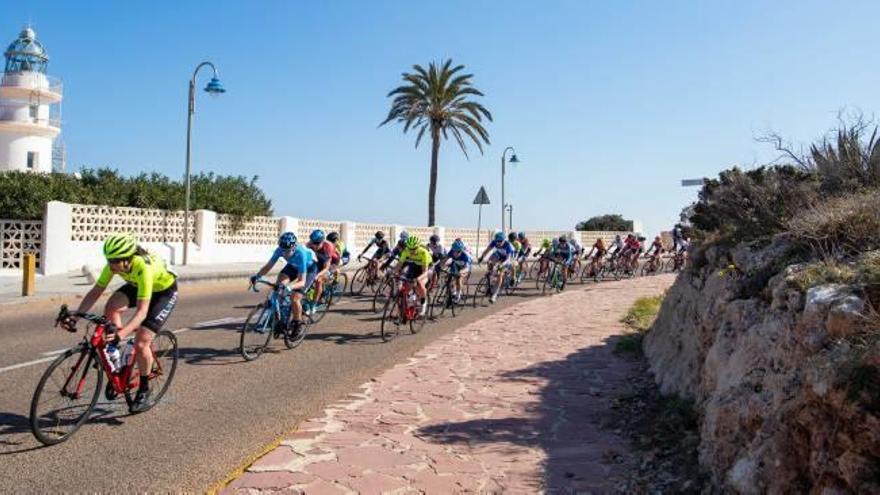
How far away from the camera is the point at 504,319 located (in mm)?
14188

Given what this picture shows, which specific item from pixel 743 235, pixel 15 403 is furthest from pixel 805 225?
pixel 15 403

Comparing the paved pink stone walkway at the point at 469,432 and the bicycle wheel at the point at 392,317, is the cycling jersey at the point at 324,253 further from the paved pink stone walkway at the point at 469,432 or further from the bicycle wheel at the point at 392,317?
the paved pink stone walkway at the point at 469,432

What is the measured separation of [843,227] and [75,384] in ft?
20.4

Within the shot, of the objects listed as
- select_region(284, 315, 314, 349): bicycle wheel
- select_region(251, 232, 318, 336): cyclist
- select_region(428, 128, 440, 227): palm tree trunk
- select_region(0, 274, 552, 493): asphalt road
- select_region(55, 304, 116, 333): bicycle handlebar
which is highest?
select_region(428, 128, 440, 227): palm tree trunk

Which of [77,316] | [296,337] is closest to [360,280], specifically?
[296,337]

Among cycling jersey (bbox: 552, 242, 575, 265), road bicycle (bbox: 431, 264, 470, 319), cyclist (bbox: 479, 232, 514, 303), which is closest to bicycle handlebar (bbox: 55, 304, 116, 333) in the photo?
road bicycle (bbox: 431, 264, 470, 319)

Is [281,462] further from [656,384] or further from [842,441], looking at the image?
[656,384]

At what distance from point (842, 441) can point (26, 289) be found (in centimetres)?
1690

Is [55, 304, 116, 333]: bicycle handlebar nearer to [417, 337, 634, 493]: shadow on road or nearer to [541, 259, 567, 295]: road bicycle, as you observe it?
[417, 337, 634, 493]: shadow on road

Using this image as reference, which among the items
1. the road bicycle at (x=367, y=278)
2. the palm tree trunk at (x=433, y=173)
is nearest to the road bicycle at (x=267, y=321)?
the road bicycle at (x=367, y=278)

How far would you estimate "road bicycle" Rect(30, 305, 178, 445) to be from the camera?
5.77m

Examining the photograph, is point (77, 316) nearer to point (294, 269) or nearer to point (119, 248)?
point (119, 248)

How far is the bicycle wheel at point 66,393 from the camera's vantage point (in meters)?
5.79

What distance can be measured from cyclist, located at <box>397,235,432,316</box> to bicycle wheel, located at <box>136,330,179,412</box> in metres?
5.46
